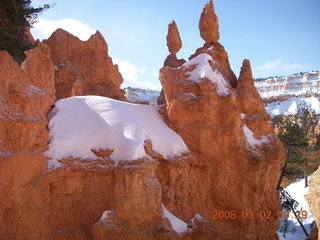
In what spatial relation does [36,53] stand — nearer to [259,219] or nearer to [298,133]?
[259,219]

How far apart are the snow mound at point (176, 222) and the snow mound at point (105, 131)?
6.59ft

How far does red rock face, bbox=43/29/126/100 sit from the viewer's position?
18.5 m

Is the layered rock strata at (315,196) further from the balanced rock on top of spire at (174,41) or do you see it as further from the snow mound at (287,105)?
the snow mound at (287,105)

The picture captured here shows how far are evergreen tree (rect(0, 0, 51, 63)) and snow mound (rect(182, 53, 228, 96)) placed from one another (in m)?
8.36

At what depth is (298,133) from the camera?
845 inches

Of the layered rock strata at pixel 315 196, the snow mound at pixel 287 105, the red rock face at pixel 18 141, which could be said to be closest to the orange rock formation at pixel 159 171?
the red rock face at pixel 18 141

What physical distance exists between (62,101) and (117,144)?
11.0ft

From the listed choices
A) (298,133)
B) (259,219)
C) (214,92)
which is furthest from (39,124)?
(298,133)

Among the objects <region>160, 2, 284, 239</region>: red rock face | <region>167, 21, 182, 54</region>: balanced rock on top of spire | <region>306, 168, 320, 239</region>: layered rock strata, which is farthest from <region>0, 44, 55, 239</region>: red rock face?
<region>167, 21, 182, 54</region>: balanced rock on top of spire

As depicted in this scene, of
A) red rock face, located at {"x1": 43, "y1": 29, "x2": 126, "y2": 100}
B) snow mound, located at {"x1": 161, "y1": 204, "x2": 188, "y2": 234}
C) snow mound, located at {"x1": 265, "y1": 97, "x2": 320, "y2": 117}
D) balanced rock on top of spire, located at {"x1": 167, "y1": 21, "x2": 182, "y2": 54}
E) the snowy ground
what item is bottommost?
the snowy ground

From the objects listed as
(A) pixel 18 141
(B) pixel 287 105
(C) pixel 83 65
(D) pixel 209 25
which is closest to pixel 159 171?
(A) pixel 18 141

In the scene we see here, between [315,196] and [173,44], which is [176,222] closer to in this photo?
[315,196]

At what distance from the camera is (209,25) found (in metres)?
15.4

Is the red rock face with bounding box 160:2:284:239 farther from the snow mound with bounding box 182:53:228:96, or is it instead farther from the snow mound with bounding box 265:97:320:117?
the snow mound with bounding box 265:97:320:117
